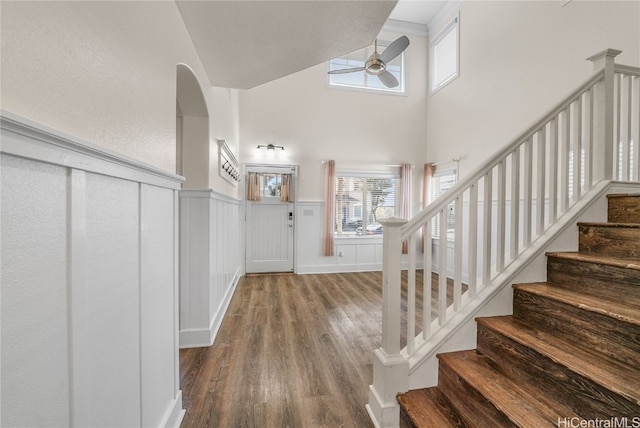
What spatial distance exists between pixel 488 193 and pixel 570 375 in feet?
3.23

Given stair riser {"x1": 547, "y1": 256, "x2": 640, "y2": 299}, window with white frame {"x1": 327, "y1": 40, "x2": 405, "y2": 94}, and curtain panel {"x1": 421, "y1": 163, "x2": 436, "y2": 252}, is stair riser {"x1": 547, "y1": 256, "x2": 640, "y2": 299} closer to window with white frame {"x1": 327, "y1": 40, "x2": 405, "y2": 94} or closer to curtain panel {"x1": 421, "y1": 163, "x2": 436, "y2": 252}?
curtain panel {"x1": 421, "y1": 163, "x2": 436, "y2": 252}

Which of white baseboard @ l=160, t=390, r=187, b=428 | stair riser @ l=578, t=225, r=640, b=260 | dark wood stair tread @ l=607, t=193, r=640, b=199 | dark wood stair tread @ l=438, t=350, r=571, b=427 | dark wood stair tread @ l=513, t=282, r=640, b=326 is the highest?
dark wood stair tread @ l=607, t=193, r=640, b=199

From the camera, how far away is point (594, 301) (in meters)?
1.30

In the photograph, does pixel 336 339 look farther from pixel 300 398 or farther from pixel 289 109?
pixel 289 109

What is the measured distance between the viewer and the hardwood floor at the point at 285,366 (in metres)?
1.63

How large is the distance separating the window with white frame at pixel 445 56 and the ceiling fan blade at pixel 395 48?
7.38 feet

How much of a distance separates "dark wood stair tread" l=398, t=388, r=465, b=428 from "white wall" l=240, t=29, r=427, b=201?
161 inches

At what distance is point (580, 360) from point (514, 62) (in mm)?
4066

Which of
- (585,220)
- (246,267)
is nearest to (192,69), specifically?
(585,220)

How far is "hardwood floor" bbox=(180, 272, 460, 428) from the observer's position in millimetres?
1635

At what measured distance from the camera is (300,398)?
1.77 metres

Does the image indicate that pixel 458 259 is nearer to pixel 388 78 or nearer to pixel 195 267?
pixel 195 267

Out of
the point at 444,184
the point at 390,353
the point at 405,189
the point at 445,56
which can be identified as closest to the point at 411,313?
the point at 390,353

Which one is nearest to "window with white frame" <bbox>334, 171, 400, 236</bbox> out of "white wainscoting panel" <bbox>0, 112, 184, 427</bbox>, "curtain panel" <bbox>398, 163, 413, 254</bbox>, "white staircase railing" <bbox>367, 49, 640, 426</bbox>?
"curtain panel" <bbox>398, 163, 413, 254</bbox>
